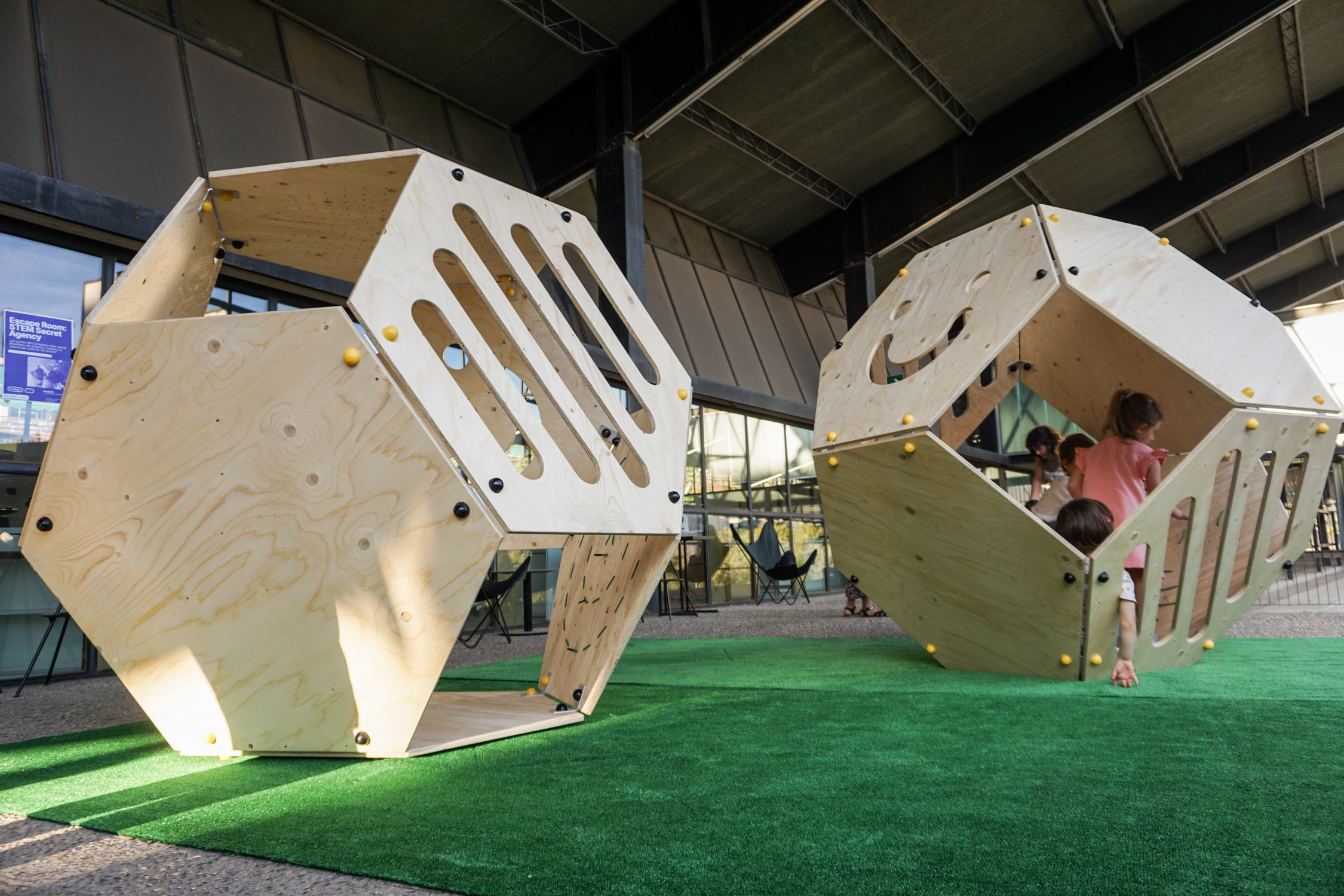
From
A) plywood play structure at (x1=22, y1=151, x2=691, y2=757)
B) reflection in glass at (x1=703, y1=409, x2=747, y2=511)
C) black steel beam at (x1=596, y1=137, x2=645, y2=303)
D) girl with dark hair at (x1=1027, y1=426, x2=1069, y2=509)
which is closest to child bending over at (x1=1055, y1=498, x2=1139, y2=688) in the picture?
girl with dark hair at (x1=1027, y1=426, x2=1069, y2=509)

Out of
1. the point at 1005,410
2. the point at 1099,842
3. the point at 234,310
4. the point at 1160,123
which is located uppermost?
the point at 1160,123

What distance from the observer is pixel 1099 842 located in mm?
1828

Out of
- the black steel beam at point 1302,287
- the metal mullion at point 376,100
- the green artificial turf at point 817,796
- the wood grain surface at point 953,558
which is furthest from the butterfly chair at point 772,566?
the black steel beam at point 1302,287

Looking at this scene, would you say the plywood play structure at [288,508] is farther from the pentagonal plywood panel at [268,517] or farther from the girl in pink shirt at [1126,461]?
the girl in pink shirt at [1126,461]

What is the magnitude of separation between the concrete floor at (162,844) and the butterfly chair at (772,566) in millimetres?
1525

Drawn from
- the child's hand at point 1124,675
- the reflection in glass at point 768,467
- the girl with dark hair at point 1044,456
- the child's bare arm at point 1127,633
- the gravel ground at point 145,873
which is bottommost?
the gravel ground at point 145,873

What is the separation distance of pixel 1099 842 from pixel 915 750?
3.21ft

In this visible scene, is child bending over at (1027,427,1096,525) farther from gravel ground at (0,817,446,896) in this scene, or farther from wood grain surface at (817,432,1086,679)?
gravel ground at (0,817,446,896)

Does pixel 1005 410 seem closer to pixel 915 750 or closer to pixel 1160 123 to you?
pixel 1160 123

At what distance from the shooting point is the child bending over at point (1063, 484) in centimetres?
533

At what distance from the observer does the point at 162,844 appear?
2.10 metres

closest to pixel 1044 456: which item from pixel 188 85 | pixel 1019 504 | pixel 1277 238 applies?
pixel 1019 504

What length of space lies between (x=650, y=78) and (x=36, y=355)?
21.9ft

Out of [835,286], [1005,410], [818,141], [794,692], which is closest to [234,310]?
[794,692]
